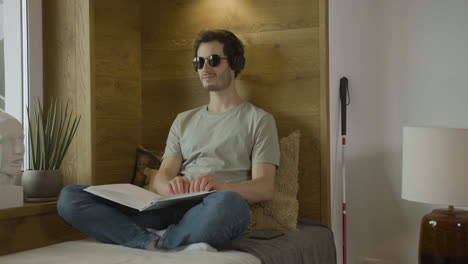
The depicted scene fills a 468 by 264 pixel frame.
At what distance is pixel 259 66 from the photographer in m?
2.93

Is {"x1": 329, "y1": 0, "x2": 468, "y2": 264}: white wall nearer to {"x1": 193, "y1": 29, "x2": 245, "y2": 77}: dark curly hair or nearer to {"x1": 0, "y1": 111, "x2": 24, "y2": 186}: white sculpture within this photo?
{"x1": 193, "y1": 29, "x2": 245, "y2": 77}: dark curly hair

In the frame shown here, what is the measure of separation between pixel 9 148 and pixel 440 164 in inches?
66.6

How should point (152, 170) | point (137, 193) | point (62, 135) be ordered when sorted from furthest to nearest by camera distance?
point (152, 170)
point (62, 135)
point (137, 193)

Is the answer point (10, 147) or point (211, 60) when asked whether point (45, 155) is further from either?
point (211, 60)

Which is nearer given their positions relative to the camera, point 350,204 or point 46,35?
point 46,35

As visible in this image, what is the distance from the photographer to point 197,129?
2711 millimetres

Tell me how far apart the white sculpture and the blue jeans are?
0.21 meters

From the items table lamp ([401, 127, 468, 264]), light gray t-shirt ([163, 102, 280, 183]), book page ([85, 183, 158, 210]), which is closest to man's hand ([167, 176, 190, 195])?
book page ([85, 183, 158, 210])

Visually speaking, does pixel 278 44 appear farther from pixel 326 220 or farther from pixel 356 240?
pixel 356 240

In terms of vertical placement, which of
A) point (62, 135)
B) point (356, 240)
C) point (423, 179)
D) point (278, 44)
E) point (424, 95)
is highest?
point (278, 44)

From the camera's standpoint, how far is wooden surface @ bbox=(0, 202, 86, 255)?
2189 mm

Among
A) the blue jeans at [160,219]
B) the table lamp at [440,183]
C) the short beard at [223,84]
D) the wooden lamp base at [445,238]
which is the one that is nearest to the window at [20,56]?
the blue jeans at [160,219]

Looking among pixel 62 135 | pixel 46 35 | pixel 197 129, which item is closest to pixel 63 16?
pixel 46 35

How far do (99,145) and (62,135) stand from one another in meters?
0.22
